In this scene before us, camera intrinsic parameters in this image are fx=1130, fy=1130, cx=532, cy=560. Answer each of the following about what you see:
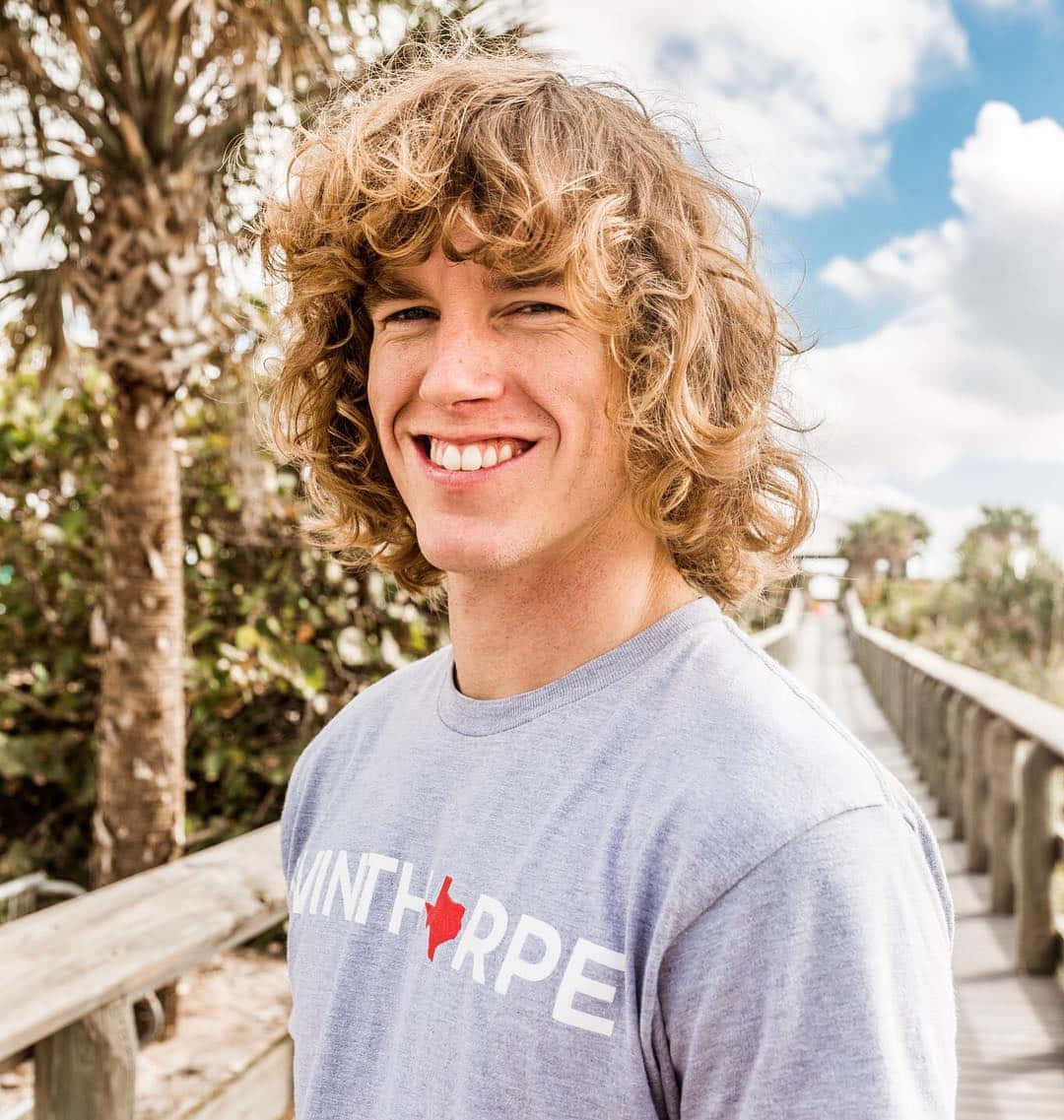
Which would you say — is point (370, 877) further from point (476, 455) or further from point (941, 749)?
point (941, 749)

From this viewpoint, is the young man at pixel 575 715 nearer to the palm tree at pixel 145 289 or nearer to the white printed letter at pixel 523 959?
the white printed letter at pixel 523 959

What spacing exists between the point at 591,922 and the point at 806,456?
90 centimetres

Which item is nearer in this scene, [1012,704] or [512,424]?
Result: [512,424]

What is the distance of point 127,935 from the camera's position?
1.66 meters

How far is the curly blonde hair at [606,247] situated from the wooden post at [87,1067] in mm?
1022

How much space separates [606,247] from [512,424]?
22 cm

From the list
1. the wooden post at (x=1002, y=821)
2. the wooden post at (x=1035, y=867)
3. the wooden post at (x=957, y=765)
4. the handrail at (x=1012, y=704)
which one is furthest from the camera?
the wooden post at (x=957, y=765)

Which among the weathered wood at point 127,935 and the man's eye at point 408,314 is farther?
the weathered wood at point 127,935

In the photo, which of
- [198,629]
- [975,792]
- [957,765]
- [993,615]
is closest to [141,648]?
[198,629]

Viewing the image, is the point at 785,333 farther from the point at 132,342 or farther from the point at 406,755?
the point at 132,342

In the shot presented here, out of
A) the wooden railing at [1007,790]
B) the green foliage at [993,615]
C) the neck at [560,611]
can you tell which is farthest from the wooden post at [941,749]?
the green foliage at [993,615]

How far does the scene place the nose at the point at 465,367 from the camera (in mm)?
1205

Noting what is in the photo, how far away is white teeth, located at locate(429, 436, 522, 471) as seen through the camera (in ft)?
4.02

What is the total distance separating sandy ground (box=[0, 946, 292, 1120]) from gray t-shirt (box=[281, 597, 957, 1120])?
261cm
